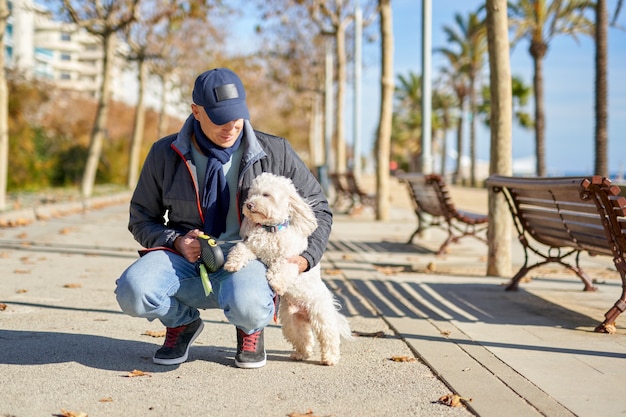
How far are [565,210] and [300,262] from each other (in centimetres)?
311

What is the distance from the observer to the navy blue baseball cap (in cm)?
449

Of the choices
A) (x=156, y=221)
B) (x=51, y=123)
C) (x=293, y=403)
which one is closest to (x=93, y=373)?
(x=156, y=221)

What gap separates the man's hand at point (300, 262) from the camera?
461cm

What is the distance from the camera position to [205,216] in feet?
15.6

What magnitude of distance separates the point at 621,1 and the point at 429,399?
66.8 ft

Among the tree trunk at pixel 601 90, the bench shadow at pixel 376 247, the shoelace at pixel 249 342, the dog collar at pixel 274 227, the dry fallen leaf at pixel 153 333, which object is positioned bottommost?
the dry fallen leaf at pixel 153 333

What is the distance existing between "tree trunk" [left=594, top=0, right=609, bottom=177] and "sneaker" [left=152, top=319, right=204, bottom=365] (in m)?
24.2

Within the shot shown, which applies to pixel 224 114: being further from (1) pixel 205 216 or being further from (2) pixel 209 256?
(2) pixel 209 256

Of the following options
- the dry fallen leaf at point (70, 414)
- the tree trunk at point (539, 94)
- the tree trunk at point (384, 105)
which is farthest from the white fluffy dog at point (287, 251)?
the tree trunk at point (539, 94)

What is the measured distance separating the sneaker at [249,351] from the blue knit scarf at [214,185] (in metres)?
0.62

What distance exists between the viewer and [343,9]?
30.1 metres

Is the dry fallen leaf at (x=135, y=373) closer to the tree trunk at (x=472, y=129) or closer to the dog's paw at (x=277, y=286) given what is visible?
the dog's paw at (x=277, y=286)

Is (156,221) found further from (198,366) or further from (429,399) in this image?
(429,399)

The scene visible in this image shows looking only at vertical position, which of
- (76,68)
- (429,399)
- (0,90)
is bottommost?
(429,399)
